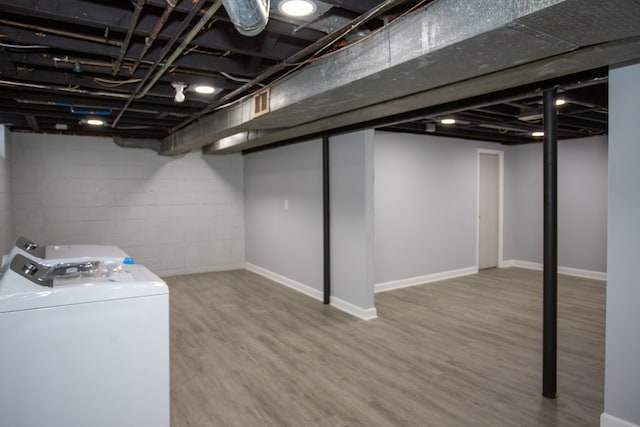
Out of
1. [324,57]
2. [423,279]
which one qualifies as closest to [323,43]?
[324,57]

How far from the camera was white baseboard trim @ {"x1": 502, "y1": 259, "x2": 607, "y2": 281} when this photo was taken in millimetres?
6234

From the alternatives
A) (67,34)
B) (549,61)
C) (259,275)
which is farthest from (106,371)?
(259,275)

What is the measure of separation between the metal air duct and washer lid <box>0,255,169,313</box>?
48.4 inches

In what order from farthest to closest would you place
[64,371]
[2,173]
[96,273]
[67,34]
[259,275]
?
1. [259,275]
2. [2,173]
3. [67,34]
4. [96,273]
5. [64,371]

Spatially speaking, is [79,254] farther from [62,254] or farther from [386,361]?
[386,361]

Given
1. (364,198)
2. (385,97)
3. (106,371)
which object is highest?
(385,97)

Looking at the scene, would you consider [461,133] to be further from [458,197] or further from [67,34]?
[67,34]

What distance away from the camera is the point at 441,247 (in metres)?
6.30

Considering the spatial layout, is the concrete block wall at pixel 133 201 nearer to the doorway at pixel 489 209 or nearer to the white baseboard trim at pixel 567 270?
the doorway at pixel 489 209

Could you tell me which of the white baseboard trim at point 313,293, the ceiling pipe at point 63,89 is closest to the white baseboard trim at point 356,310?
the white baseboard trim at point 313,293

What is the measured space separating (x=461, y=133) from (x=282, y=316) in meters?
3.85

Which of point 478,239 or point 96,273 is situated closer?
point 96,273

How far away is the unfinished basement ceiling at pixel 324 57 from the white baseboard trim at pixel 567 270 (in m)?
3.11

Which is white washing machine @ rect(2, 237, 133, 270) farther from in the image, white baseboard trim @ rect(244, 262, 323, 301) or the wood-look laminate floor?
white baseboard trim @ rect(244, 262, 323, 301)
